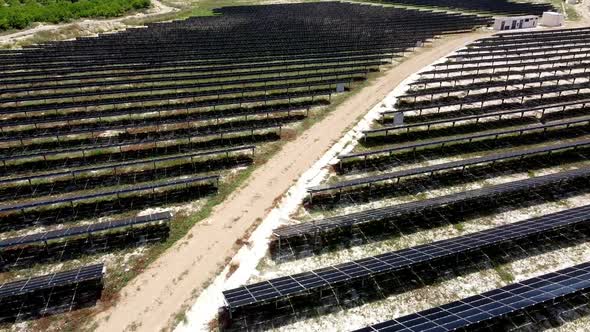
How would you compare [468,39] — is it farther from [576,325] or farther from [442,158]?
[576,325]

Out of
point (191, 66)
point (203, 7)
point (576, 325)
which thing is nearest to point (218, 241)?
point (576, 325)

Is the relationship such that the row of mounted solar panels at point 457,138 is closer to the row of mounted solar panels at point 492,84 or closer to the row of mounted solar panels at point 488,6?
the row of mounted solar panels at point 492,84

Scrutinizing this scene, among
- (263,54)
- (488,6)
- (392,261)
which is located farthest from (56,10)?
(488,6)

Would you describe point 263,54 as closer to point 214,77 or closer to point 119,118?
point 214,77

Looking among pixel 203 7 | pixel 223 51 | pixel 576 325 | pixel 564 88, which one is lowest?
pixel 576 325

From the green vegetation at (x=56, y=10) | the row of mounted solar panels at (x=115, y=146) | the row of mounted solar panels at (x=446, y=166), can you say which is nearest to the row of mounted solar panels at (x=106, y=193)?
the row of mounted solar panels at (x=115, y=146)

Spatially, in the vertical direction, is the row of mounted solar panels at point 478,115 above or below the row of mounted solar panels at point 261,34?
below

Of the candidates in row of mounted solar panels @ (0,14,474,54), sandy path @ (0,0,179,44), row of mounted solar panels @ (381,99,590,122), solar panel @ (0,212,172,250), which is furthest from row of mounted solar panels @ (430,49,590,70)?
sandy path @ (0,0,179,44)
